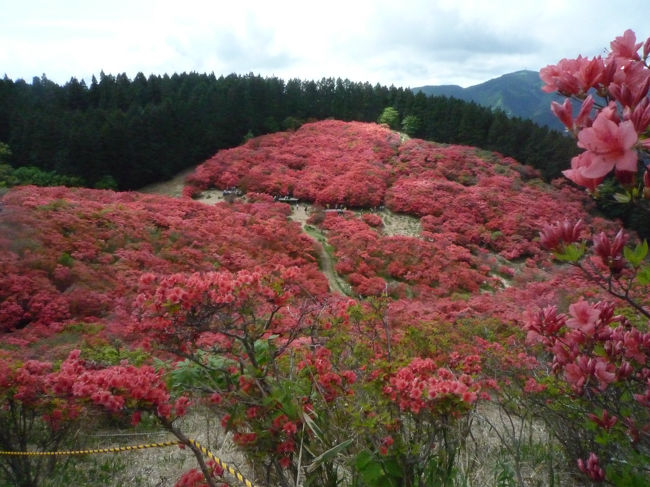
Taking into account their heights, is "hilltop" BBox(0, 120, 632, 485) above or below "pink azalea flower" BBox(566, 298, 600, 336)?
below

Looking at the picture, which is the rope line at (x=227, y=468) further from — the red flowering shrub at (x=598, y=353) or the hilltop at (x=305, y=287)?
the red flowering shrub at (x=598, y=353)

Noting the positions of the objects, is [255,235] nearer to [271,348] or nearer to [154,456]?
[154,456]

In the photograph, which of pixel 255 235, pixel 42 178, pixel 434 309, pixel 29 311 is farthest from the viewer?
pixel 42 178

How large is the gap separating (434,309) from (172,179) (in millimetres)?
17363

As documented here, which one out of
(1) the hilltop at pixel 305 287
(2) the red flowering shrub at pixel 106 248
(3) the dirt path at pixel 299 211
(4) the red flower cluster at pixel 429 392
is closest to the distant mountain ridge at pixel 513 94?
(1) the hilltop at pixel 305 287

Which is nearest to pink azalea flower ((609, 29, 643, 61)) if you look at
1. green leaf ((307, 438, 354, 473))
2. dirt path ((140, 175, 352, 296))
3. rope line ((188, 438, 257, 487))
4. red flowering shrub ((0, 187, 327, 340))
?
green leaf ((307, 438, 354, 473))

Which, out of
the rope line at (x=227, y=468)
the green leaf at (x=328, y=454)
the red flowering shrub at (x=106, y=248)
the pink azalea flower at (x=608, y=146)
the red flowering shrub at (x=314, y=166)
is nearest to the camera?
the pink azalea flower at (x=608, y=146)


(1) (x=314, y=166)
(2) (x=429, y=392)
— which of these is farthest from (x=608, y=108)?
(1) (x=314, y=166)

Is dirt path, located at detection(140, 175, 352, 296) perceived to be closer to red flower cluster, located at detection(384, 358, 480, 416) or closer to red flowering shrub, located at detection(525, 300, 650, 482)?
red flower cluster, located at detection(384, 358, 480, 416)

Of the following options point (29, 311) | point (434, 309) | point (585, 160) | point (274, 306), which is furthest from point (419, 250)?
point (585, 160)

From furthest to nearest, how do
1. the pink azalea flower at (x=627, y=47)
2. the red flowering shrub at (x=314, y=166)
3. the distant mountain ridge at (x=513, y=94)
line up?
the distant mountain ridge at (x=513, y=94)
the red flowering shrub at (x=314, y=166)
the pink azalea flower at (x=627, y=47)

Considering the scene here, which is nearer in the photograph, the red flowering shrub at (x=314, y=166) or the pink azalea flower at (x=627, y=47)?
the pink azalea flower at (x=627, y=47)

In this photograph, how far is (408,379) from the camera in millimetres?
1975

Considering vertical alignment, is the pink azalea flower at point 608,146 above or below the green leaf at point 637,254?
above
